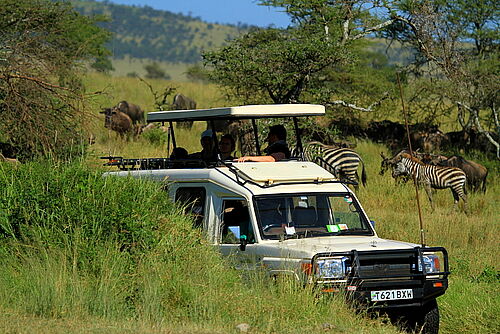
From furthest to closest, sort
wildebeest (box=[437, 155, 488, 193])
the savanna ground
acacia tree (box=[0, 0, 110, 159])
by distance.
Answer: wildebeest (box=[437, 155, 488, 193]) → acacia tree (box=[0, 0, 110, 159]) → the savanna ground

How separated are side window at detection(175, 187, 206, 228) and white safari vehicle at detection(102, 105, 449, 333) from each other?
1cm

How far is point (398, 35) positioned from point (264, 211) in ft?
59.1

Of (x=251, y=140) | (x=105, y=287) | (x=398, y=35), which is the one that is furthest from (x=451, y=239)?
(x=398, y=35)

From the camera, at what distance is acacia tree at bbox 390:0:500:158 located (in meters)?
21.9

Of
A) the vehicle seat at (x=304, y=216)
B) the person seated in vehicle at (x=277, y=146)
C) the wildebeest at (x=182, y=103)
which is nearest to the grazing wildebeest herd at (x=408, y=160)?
the person seated in vehicle at (x=277, y=146)

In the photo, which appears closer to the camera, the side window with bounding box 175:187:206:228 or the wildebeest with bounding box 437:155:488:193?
the side window with bounding box 175:187:206:228

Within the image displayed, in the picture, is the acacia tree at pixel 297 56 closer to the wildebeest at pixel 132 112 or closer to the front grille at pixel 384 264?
the wildebeest at pixel 132 112

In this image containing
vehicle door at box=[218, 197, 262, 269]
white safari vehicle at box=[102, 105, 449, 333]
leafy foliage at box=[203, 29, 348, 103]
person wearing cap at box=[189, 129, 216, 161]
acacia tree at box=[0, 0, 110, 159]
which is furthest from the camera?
leafy foliage at box=[203, 29, 348, 103]

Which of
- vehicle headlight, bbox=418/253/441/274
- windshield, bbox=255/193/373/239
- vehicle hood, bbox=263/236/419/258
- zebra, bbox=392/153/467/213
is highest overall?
zebra, bbox=392/153/467/213

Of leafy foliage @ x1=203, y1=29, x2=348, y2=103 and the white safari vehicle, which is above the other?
leafy foliage @ x1=203, y1=29, x2=348, y2=103

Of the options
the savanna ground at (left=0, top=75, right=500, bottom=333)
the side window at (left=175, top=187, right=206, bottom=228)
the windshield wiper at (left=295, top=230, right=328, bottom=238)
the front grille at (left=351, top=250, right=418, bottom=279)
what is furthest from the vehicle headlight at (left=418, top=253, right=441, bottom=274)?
the side window at (left=175, top=187, right=206, bottom=228)

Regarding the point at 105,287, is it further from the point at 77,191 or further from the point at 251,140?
the point at 251,140

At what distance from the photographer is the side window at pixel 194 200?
Result: 396 inches

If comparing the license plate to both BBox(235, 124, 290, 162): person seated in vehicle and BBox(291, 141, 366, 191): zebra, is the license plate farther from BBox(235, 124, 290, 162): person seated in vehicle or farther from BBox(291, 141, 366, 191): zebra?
BBox(291, 141, 366, 191): zebra
